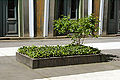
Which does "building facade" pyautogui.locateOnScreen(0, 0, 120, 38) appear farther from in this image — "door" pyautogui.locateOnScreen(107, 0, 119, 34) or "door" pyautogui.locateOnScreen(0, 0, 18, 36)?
"door" pyautogui.locateOnScreen(107, 0, 119, 34)

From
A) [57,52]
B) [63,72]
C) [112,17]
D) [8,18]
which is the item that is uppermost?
[112,17]

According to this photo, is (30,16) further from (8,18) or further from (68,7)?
(68,7)

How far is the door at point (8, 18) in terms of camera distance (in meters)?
16.8

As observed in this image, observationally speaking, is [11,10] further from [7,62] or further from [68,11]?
[7,62]

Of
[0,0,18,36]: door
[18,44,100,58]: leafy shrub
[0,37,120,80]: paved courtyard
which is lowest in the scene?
[0,37,120,80]: paved courtyard

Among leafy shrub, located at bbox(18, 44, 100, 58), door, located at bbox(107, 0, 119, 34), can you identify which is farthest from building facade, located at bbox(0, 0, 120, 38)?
leafy shrub, located at bbox(18, 44, 100, 58)

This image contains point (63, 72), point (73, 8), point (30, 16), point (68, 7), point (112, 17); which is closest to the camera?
point (63, 72)

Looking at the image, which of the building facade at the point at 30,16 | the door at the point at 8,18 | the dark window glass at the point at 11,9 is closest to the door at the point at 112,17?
the building facade at the point at 30,16

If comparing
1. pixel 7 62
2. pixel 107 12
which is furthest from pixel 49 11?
pixel 7 62

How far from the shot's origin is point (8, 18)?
55.8ft

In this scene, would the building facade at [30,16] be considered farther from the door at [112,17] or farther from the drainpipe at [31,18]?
the door at [112,17]

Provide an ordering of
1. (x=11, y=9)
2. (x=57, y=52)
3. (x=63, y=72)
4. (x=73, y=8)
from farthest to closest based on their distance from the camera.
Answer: (x=73, y=8), (x=11, y=9), (x=57, y=52), (x=63, y=72)

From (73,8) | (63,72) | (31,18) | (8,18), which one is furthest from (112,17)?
(63,72)

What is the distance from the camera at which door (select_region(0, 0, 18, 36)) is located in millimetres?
16812
